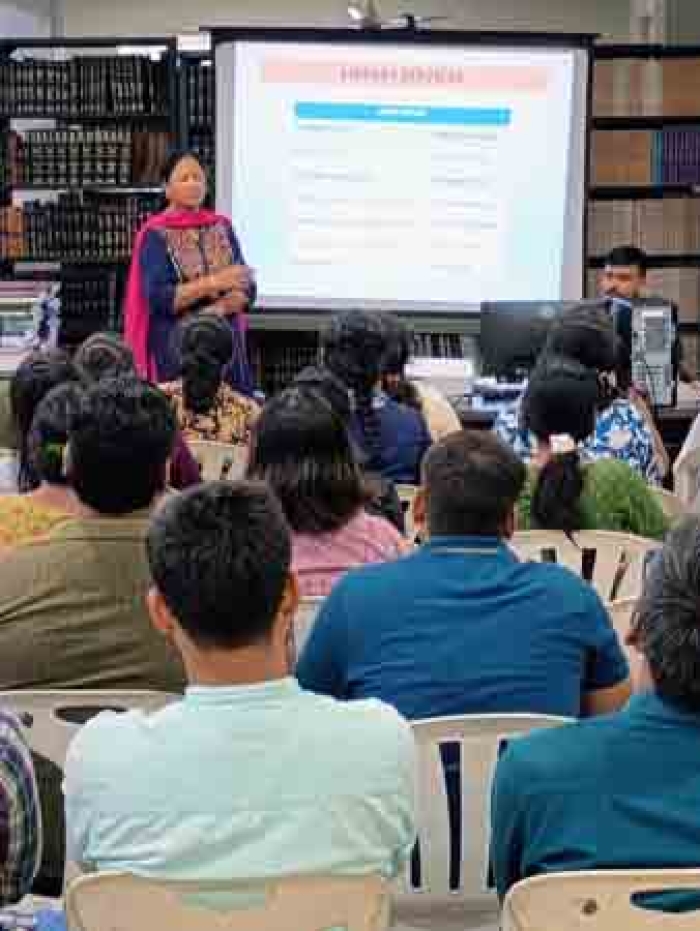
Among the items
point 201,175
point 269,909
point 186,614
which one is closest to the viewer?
point 269,909

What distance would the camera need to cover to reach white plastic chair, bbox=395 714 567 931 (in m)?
2.12

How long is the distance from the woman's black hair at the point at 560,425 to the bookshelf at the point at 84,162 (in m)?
5.09

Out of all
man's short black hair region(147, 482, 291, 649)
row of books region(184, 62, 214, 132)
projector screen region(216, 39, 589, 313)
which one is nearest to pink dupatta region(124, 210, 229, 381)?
projector screen region(216, 39, 589, 313)

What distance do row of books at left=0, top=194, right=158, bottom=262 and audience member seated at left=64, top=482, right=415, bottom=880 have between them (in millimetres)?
6982

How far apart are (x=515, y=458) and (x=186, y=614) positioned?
92 centimetres

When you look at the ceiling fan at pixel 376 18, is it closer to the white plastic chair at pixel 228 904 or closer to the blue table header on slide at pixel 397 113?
the blue table header on slide at pixel 397 113

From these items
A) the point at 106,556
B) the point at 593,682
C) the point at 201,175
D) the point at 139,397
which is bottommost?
the point at 593,682

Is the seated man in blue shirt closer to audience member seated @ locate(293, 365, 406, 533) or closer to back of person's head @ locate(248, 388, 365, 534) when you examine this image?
back of person's head @ locate(248, 388, 365, 534)

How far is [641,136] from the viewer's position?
313 inches

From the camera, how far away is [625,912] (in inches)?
61.0

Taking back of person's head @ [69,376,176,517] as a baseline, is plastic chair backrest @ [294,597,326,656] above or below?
below

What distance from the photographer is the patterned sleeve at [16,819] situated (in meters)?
1.63

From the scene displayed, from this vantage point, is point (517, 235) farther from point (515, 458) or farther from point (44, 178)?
point (515, 458)

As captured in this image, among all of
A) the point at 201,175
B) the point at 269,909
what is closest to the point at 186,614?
the point at 269,909
